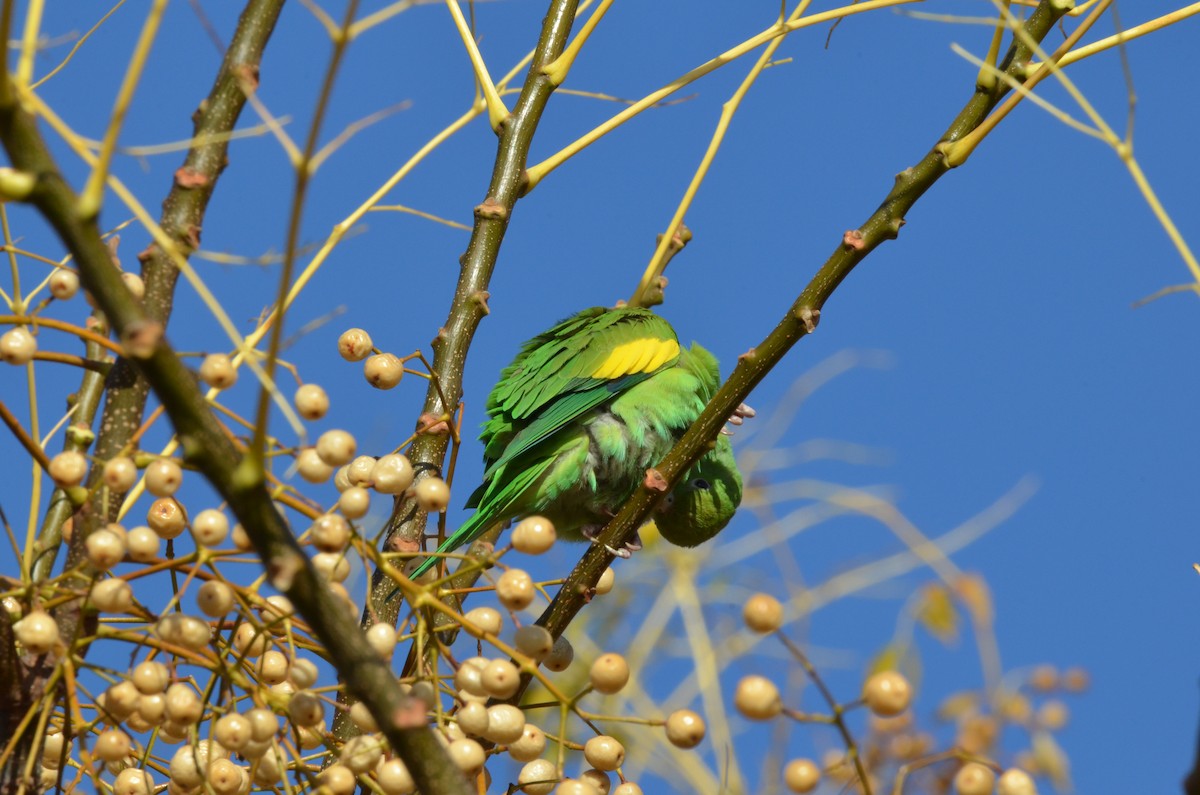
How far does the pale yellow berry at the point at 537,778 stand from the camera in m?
1.67

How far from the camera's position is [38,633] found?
1.42 meters

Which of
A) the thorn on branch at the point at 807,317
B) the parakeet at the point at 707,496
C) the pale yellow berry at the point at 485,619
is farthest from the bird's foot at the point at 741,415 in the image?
the pale yellow berry at the point at 485,619

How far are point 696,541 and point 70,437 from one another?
2109 mm

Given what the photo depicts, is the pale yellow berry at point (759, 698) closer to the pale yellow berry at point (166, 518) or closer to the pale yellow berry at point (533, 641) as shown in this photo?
the pale yellow berry at point (533, 641)

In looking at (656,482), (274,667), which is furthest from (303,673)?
(656,482)

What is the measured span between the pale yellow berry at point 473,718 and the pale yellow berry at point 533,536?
0.65 feet

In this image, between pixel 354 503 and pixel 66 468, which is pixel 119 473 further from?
pixel 354 503

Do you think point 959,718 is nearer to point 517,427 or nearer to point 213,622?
point 517,427

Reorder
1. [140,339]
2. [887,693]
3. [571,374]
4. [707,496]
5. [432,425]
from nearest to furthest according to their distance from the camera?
[140,339] < [887,693] < [432,425] < [571,374] < [707,496]

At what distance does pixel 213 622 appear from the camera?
161 cm

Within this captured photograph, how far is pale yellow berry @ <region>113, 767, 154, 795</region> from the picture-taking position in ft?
5.47

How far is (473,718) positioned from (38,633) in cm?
50

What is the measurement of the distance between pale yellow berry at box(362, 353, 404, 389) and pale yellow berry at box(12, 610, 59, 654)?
868 mm

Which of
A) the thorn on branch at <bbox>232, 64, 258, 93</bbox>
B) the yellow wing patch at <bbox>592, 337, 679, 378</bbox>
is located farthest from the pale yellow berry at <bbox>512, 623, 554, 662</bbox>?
the yellow wing patch at <bbox>592, 337, 679, 378</bbox>
